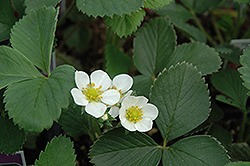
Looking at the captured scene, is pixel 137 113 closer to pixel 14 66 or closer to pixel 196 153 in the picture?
pixel 196 153

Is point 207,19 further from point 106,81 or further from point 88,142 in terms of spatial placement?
point 106,81

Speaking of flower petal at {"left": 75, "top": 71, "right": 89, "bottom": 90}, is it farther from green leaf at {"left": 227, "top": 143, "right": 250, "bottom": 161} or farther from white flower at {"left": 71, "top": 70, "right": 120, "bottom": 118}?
green leaf at {"left": 227, "top": 143, "right": 250, "bottom": 161}

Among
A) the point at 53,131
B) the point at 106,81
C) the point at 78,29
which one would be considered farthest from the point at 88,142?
the point at 78,29

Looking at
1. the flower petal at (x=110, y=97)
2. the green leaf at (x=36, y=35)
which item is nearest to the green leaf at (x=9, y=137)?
the green leaf at (x=36, y=35)

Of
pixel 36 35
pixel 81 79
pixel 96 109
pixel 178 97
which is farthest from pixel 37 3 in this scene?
pixel 178 97

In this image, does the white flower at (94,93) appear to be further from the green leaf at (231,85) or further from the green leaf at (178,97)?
the green leaf at (231,85)
